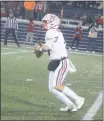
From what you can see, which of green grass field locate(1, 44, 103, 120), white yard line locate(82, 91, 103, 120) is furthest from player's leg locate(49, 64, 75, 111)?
white yard line locate(82, 91, 103, 120)

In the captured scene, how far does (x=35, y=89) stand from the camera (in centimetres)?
1096

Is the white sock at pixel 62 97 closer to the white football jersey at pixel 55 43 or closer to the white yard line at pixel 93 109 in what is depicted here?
the white yard line at pixel 93 109

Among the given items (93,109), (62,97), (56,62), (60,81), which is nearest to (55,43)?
(56,62)

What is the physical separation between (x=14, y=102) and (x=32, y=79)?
10.8ft

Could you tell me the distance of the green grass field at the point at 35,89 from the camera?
8.24 meters

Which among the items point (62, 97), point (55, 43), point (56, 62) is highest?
A: point (55, 43)

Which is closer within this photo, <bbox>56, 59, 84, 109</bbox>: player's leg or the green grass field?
the green grass field

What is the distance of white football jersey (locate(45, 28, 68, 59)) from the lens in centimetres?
832

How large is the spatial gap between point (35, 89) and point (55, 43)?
2829 mm

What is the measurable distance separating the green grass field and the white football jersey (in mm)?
1109

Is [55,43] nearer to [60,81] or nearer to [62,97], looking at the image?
[60,81]

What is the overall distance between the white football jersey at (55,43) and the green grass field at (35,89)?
3.64ft

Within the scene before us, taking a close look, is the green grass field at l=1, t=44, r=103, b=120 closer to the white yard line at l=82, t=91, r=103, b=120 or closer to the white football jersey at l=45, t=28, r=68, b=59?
the white yard line at l=82, t=91, r=103, b=120

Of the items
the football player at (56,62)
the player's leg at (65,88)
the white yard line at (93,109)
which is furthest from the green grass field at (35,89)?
the football player at (56,62)
